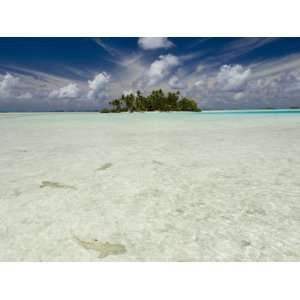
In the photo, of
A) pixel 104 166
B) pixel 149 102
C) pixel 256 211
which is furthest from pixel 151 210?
pixel 149 102

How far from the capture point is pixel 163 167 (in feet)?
11.9

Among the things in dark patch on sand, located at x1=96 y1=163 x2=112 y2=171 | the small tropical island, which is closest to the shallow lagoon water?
dark patch on sand, located at x1=96 y1=163 x2=112 y2=171

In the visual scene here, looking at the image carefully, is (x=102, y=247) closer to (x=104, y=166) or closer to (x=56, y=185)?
(x=56, y=185)

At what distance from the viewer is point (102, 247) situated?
63.1 inches

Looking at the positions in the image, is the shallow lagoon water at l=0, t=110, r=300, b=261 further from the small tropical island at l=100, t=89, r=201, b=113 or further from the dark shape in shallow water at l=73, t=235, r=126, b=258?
the small tropical island at l=100, t=89, r=201, b=113

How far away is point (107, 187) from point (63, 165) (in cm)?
137

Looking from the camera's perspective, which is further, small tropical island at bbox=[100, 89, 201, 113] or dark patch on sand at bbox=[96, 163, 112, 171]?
small tropical island at bbox=[100, 89, 201, 113]

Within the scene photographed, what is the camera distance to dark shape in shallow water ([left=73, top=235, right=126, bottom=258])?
155 centimetres

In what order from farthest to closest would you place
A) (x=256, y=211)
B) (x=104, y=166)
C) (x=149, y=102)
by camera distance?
(x=149, y=102)
(x=104, y=166)
(x=256, y=211)

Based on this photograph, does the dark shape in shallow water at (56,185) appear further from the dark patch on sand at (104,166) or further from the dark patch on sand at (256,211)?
the dark patch on sand at (256,211)

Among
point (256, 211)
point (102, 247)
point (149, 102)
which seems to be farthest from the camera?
point (149, 102)

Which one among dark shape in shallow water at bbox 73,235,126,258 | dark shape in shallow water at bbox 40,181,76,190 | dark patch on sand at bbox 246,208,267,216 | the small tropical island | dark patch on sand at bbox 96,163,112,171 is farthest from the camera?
the small tropical island
